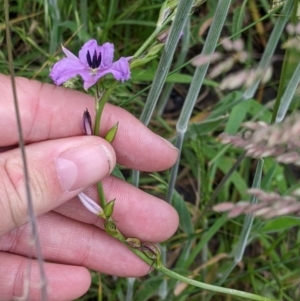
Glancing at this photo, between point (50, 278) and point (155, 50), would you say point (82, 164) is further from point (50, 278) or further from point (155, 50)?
point (50, 278)

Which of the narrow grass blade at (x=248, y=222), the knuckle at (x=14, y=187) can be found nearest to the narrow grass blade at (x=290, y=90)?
the narrow grass blade at (x=248, y=222)

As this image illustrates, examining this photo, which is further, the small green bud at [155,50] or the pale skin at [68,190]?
the pale skin at [68,190]

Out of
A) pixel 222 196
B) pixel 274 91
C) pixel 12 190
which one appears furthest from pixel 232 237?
pixel 12 190

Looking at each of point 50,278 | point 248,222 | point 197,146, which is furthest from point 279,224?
point 50,278

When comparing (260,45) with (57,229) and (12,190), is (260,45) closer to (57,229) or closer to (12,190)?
(57,229)

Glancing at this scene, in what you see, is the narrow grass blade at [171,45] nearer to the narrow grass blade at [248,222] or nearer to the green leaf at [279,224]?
the narrow grass blade at [248,222]

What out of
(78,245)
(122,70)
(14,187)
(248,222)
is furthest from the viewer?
(78,245)

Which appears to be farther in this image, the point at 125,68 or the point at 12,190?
the point at 12,190
